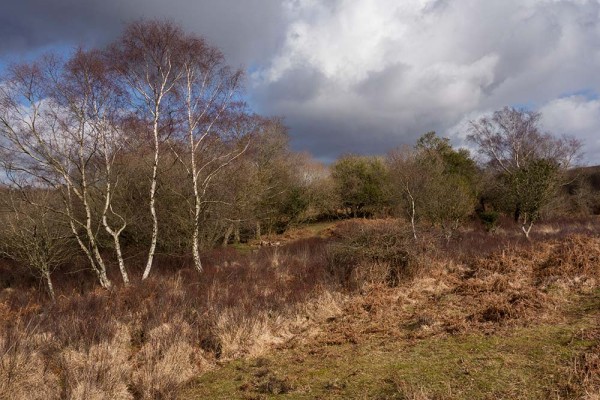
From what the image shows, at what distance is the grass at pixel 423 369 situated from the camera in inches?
167

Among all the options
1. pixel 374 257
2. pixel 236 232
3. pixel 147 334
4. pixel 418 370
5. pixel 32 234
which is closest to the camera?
pixel 418 370

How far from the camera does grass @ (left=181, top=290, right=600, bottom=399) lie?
4.25 meters

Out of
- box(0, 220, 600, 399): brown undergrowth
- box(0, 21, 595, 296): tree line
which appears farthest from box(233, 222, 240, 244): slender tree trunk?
box(0, 220, 600, 399): brown undergrowth

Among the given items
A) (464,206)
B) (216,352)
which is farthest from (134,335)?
(464,206)

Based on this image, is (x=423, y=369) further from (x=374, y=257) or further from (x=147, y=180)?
(x=147, y=180)

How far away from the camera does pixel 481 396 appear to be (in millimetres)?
4070

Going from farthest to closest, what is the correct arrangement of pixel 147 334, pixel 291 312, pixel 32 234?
pixel 32 234, pixel 291 312, pixel 147 334

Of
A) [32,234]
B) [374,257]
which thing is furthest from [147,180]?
[374,257]

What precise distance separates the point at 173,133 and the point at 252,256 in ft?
19.4

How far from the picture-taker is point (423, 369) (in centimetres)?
483

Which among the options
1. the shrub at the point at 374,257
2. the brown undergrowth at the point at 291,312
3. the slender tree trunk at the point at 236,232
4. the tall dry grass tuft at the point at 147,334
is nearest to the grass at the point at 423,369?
the brown undergrowth at the point at 291,312

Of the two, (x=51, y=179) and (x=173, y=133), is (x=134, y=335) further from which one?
(x=173, y=133)

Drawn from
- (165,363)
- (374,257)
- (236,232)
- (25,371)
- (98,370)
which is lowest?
(165,363)

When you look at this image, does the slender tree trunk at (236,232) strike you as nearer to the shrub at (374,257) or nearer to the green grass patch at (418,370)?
the shrub at (374,257)
